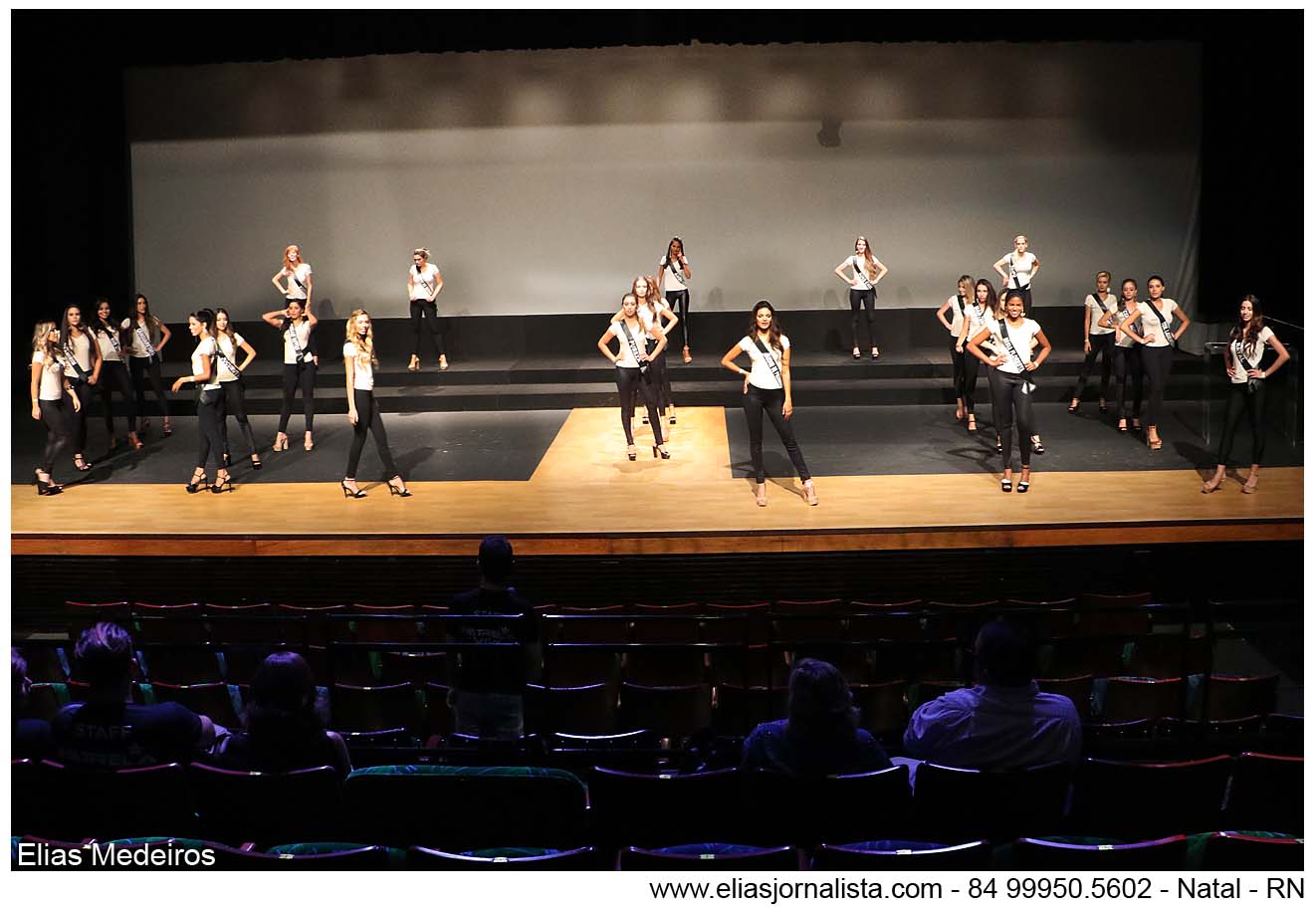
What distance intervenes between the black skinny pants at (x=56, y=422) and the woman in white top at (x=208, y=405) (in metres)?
1.00

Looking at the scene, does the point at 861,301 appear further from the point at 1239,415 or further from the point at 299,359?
the point at 299,359

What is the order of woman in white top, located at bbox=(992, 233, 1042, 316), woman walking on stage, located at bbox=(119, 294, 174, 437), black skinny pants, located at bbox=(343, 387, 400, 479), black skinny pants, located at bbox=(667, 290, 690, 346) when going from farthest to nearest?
black skinny pants, located at bbox=(667, 290, 690, 346)
woman in white top, located at bbox=(992, 233, 1042, 316)
woman walking on stage, located at bbox=(119, 294, 174, 437)
black skinny pants, located at bbox=(343, 387, 400, 479)

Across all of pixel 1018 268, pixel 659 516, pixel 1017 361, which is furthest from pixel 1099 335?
pixel 659 516

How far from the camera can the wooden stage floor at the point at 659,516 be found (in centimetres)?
838

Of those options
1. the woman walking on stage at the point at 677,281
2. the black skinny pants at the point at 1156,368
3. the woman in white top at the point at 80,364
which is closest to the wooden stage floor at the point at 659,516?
the woman in white top at the point at 80,364

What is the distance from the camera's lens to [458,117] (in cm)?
1522

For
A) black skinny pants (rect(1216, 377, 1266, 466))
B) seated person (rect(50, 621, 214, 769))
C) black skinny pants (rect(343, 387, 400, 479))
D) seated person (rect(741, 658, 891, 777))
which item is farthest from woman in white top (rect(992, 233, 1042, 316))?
seated person (rect(50, 621, 214, 769))

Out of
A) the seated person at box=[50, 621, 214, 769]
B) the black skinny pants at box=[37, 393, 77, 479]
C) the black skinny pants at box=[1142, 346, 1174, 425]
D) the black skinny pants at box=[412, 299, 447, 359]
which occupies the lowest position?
the seated person at box=[50, 621, 214, 769]

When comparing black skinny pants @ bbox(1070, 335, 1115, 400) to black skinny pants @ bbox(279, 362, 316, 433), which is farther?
black skinny pants @ bbox(1070, 335, 1115, 400)

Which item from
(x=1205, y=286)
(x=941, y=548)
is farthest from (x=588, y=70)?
(x=941, y=548)

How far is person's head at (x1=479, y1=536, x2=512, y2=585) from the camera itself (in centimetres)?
502

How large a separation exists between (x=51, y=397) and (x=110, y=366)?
1592 mm

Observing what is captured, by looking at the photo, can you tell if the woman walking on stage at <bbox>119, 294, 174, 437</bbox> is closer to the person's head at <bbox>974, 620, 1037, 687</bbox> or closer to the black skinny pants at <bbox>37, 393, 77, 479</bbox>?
the black skinny pants at <bbox>37, 393, 77, 479</bbox>

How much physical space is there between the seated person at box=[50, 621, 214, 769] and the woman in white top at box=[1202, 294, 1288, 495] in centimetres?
755
